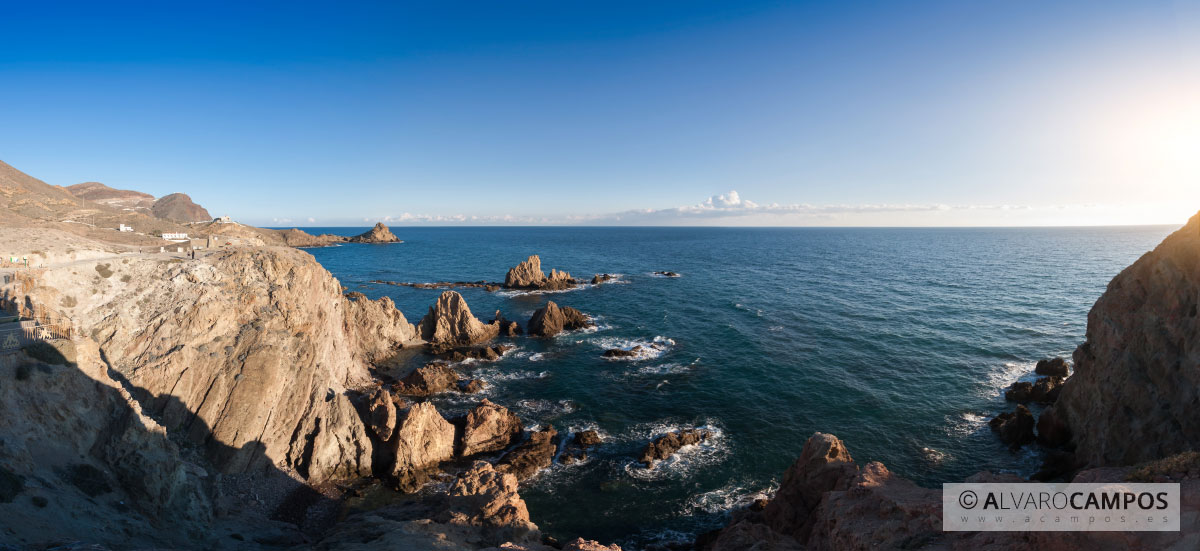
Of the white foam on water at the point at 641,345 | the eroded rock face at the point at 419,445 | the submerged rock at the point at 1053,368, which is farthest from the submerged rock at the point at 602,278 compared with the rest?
the submerged rock at the point at 1053,368

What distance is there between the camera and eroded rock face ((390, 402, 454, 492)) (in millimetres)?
27125

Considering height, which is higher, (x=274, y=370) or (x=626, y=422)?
(x=274, y=370)

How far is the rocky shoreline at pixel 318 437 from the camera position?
15016 millimetres

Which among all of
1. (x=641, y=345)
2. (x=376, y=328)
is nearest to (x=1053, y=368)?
(x=641, y=345)

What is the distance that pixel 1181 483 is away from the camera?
34.1 feet

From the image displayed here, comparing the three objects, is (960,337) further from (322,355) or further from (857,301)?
(322,355)

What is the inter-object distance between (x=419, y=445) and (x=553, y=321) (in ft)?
91.6

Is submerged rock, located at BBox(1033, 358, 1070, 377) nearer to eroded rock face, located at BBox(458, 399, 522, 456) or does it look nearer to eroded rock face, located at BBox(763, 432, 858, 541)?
eroded rock face, located at BBox(763, 432, 858, 541)

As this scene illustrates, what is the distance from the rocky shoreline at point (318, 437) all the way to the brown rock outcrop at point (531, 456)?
14 cm

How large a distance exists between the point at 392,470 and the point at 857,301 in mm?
69999

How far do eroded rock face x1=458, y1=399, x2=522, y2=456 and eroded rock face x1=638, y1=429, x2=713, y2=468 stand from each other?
959cm

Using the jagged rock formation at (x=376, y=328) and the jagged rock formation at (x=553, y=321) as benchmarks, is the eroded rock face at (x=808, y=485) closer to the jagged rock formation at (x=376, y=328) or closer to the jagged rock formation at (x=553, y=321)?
the jagged rock formation at (x=553, y=321)

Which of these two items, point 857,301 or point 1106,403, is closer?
point 1106,403

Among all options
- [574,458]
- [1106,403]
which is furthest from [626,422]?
[1106,403]
